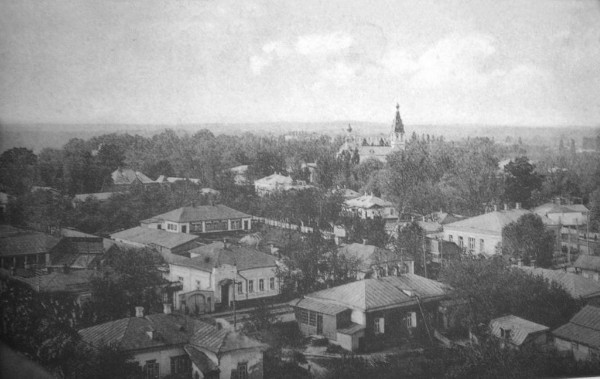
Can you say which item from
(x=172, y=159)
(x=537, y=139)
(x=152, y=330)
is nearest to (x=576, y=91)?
(x=537, y=139)

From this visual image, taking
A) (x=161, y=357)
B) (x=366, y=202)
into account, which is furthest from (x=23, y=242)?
(x=366, y=202)

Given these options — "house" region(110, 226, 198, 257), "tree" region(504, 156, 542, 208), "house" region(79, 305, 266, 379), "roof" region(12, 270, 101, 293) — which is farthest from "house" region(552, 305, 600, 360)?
"roof" region(12, 270, 101, 293)

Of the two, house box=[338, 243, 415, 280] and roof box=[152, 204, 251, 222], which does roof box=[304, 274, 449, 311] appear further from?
roof box=[152, 204, 251, 222]

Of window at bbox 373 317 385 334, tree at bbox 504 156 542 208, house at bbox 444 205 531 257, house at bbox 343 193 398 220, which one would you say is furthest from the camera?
tree at bbox 504 156 542 208

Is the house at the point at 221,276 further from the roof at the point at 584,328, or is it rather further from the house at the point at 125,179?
the roof at the point at 584,328

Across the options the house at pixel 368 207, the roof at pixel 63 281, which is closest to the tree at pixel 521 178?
the house at pixel 368 207

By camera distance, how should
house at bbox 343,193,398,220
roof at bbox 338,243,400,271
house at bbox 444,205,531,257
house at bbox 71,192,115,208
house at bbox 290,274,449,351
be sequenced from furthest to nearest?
house at bbox 444,205,531,257 → house at bbox 343,193,398,220 → roof at bbox 338,243,400,271 → house at bbox 290,274,449,351 → house at bbox 71,192,115,208

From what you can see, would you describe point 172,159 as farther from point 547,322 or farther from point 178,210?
point 547,322
